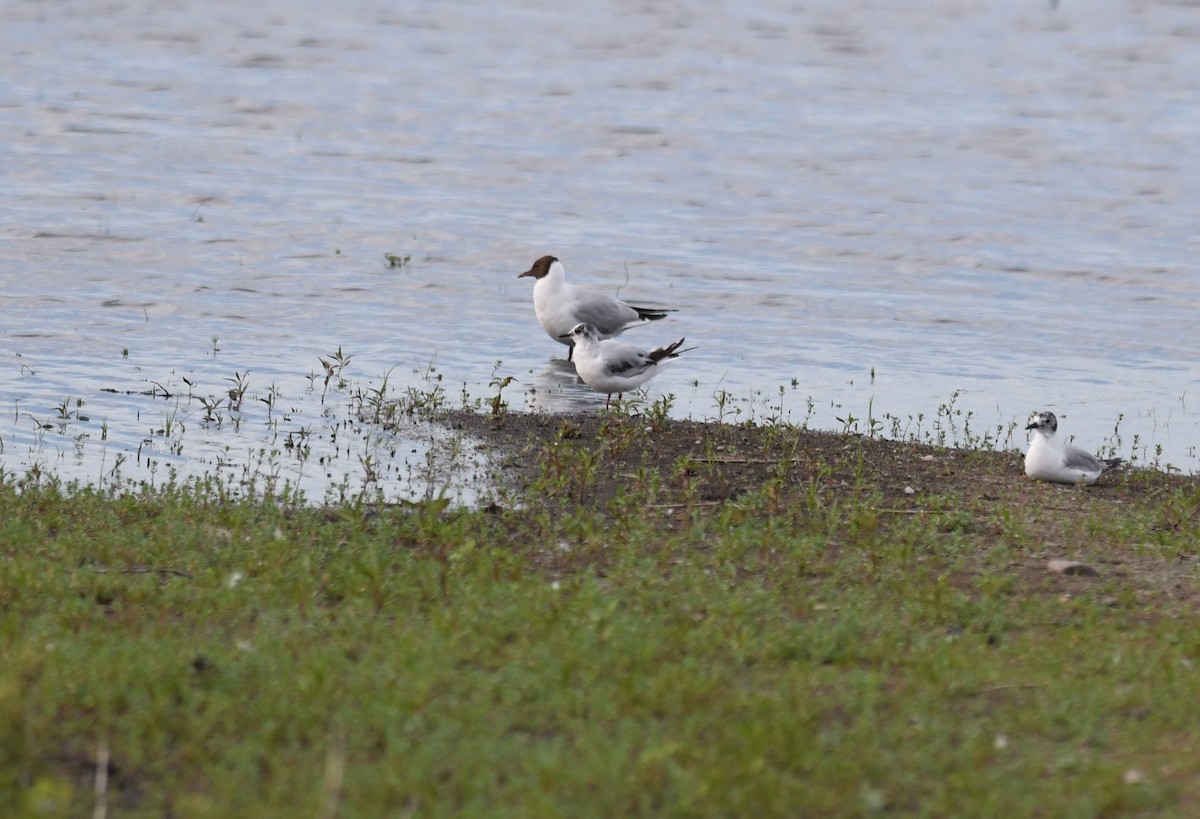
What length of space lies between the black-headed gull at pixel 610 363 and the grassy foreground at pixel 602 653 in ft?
9.36

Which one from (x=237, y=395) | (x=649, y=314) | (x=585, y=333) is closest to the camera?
(x=237, y=395)

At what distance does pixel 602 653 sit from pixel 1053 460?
194 inches

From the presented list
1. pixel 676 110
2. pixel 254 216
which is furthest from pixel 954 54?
pixel 254 216

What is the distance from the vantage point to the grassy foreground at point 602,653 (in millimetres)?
5840

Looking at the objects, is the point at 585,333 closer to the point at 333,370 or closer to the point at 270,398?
the point at 333,370

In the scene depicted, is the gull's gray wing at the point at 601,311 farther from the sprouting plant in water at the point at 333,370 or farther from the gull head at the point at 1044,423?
the gull head at the point at 1044,423

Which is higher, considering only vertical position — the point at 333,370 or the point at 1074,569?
the point at 333,370

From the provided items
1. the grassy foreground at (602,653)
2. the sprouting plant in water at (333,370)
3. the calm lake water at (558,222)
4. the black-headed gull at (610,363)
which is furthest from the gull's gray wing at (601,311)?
the grassy foreground at (602,653)

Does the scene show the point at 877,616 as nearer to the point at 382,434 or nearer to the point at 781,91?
the point at 382,434

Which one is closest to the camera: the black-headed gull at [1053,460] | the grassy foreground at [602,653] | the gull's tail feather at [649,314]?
the grassy foreground at [602,653]

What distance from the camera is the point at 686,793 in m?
5.68

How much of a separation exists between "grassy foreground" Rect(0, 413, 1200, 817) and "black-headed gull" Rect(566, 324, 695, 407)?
285 cm

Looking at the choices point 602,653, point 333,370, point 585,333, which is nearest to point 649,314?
point 585,333

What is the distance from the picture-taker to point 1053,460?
1091cm
